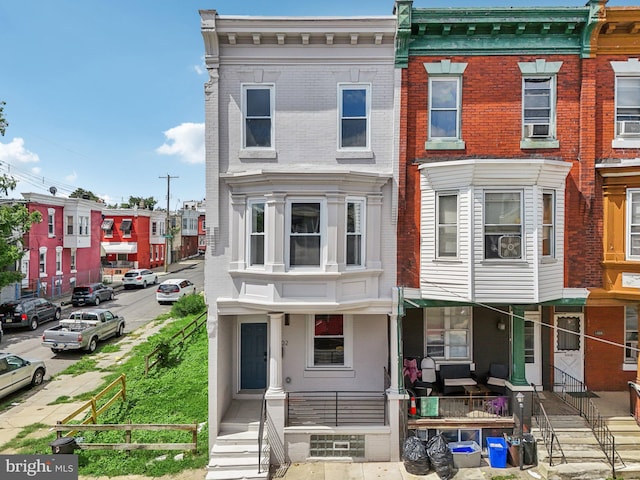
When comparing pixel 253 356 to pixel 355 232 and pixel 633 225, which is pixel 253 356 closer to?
pixel 355 232

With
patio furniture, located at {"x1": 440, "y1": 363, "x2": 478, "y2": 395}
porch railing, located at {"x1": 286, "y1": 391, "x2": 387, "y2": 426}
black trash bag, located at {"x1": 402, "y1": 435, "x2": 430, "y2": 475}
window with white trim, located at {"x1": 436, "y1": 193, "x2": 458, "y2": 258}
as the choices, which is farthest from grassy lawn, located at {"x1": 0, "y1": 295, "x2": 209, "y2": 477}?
window with white trim, located at {"x1": 436, "y1": 193, "x2": 458, "y2": 258}

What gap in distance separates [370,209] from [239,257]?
3.76 m

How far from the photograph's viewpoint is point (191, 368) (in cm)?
1502

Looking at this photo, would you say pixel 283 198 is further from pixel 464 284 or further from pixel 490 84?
pixel 490 84

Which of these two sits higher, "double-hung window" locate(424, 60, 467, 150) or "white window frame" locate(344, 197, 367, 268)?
"double-hung window" locate(424, 60, 467, 150)

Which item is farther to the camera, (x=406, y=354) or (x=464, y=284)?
(x=406, y=354)

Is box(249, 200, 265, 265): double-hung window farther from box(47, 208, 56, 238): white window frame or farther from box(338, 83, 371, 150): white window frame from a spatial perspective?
box(47, 208, 56, 238): white window frame

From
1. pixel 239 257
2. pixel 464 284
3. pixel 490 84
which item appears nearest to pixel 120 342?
pixel 239 257

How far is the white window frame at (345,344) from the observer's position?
11.5 metres

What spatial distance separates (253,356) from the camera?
12.1 m

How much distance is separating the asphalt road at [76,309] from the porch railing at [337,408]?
35.7 feet

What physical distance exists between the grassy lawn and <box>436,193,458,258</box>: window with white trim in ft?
26.5

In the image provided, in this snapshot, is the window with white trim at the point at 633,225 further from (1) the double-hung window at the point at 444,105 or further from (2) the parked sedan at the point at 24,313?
(2) the parked sedan at the point at 24,313

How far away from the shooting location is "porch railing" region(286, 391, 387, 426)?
10.4 meters
